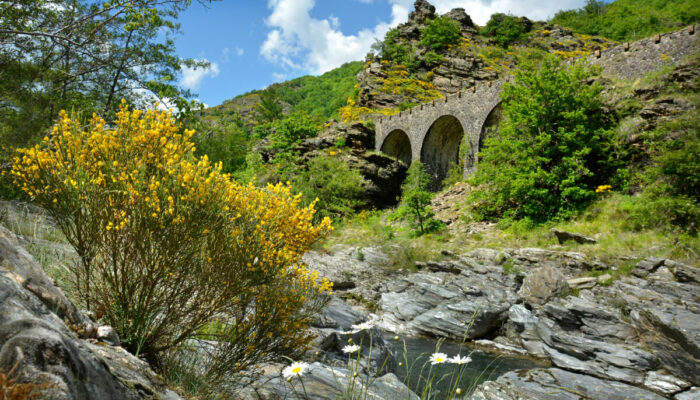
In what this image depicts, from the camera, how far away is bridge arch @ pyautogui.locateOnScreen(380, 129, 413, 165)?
29.7 metres

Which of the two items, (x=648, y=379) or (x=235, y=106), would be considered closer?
(x=648, y=379)

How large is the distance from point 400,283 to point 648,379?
7.79m

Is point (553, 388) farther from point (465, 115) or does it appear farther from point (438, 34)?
point (438, 34)

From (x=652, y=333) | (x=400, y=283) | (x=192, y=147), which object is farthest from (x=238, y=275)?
(x=400, y=283)

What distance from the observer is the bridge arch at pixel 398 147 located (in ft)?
97.4

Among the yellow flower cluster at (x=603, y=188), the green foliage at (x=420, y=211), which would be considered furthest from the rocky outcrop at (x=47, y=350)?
the green foliage at (x=420, y=211)

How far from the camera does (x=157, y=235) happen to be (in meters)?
2.69

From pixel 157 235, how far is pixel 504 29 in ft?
178

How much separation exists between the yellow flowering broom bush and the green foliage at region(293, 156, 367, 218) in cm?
2113

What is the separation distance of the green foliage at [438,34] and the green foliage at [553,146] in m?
28.2

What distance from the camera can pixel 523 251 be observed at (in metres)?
12.9

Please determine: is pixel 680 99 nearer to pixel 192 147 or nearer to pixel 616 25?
pixel 192 147

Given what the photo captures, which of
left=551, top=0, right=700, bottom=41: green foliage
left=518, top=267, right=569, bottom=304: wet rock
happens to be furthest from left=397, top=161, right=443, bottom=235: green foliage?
left=551, top=0, right=700, bottom=41: green foliage

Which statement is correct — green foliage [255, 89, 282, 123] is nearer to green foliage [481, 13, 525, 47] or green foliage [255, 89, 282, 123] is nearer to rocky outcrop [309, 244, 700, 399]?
green foliage [481, 13, 525, 47]
